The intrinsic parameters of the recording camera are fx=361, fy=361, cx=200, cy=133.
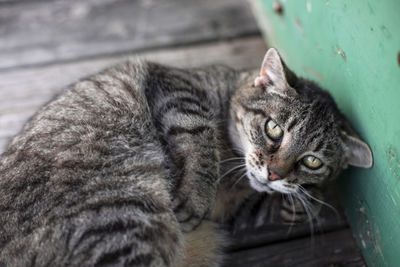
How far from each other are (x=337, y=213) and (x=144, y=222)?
135 cm

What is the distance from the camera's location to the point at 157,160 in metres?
2.15

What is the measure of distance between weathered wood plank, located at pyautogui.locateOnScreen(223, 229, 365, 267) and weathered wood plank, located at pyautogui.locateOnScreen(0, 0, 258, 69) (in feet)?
6.84

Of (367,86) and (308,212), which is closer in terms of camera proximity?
(367,86)

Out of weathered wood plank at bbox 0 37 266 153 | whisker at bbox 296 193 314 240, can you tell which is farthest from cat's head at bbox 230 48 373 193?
weathered wood plank at bbox 0 37 266 153

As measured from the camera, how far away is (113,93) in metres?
2.31

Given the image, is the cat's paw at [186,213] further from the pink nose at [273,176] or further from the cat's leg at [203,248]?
the pink nose at [273,176]

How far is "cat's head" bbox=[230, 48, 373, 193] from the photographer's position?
2078mm

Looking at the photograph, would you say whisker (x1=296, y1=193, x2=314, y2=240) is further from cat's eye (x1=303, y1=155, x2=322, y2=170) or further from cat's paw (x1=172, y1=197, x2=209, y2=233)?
cat's paw (x1=172, y1=197, x2=209, y2=233)

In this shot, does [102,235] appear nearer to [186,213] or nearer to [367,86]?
[186,213]

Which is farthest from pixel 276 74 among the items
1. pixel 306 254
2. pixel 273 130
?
pixel 306 254

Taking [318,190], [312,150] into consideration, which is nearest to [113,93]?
[312,150]

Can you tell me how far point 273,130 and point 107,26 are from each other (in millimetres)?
2241

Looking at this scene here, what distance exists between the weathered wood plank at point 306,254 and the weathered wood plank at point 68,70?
169 centimetres

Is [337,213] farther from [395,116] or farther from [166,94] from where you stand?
[166,94]
